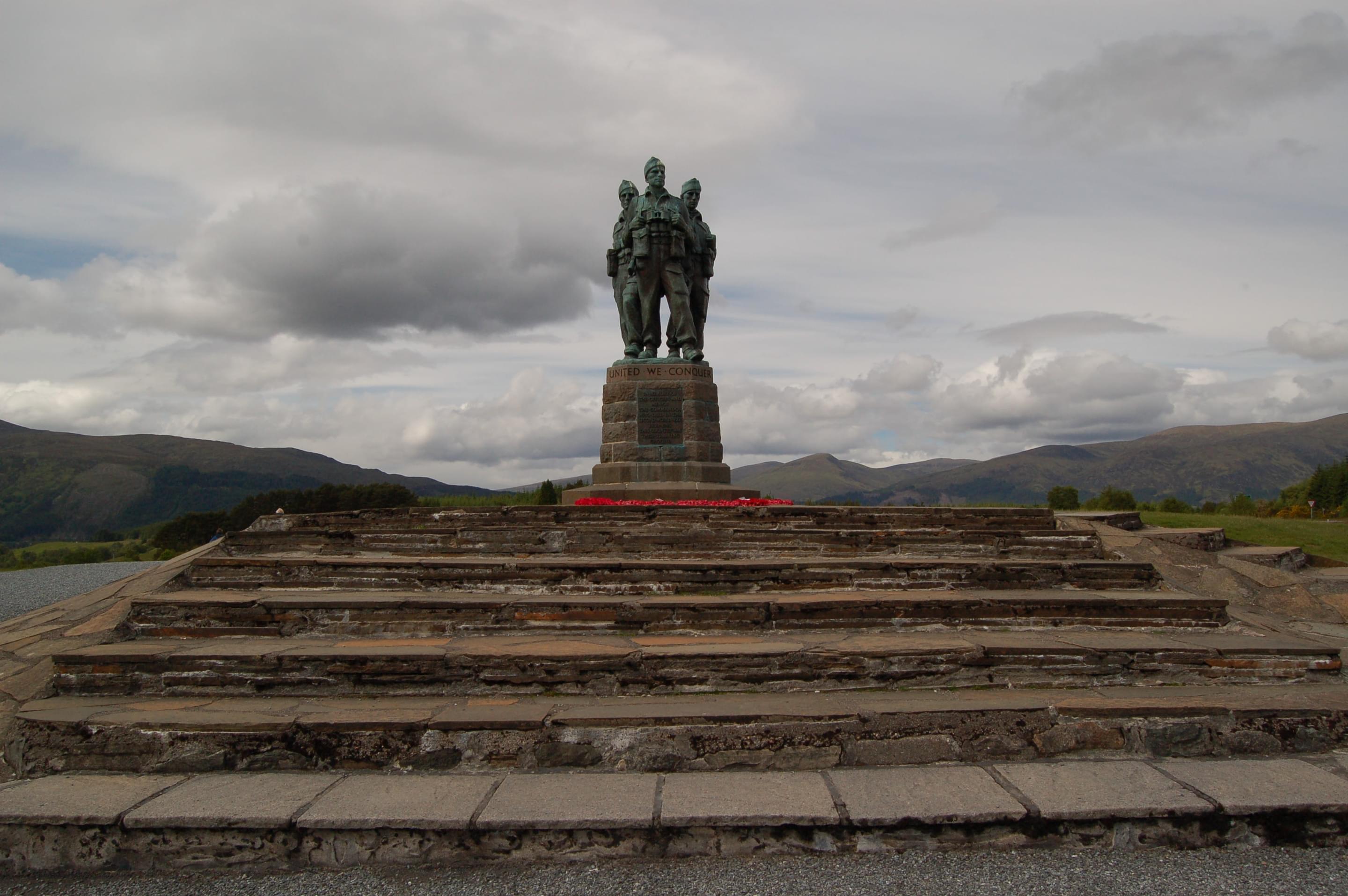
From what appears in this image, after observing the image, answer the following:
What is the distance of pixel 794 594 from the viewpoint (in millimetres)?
6070

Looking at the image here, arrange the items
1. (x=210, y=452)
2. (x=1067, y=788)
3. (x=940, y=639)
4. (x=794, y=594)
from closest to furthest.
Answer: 1. (x=1067, y=788)
2. (x=940, y=639)
3. (x=794, y=594)
4. (x=210, y=452)

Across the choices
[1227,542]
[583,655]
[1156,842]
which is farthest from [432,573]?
[1227,542]

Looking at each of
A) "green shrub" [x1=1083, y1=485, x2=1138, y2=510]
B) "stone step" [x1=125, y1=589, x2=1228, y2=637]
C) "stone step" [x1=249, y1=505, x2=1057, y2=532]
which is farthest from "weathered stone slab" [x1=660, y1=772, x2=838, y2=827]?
"green shrub" [x1=1083, y1=485, x2=1138, y2=510]

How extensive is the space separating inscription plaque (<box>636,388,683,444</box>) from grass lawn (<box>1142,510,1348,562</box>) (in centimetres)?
739

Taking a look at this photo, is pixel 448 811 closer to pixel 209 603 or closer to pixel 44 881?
pixel 44 881

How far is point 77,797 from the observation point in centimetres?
383

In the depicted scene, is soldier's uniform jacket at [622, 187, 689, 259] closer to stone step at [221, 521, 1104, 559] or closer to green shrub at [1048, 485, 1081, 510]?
stone step at [221, 521, 1104, 559]

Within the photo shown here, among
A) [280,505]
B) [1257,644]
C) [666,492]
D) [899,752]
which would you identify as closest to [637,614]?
[899,752]

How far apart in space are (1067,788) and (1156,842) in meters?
0.40

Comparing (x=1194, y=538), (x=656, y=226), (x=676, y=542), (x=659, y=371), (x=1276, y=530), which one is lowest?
(x=1276, y=530)

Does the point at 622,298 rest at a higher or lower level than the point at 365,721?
higher

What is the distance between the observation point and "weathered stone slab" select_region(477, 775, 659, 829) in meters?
3.48

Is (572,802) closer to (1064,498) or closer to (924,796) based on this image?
(924,796)

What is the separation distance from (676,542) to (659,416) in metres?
6.60
